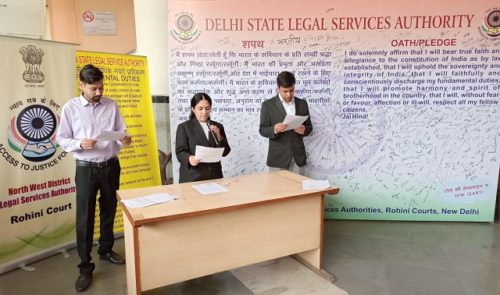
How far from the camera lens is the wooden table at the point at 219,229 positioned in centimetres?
222

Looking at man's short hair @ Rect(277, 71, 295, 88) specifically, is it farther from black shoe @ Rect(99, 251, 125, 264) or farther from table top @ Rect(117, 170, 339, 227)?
Result: black shoe @ Rect(99, 251, 125, 264)

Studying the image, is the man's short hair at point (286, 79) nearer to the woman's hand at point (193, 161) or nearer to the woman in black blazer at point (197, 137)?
the woman in black blazer at point (197, 137)

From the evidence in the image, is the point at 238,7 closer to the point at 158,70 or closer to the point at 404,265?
the point at 158,70

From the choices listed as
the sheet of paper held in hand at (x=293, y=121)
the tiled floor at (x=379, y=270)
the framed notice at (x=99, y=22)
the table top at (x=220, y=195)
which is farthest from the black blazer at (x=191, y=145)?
the framed notice at (x=99, y=22)

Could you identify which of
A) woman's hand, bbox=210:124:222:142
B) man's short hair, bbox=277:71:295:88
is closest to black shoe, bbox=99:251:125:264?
woman's hand, bbox=210:124:222:142

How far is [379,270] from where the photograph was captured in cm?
300

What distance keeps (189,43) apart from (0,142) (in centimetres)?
195

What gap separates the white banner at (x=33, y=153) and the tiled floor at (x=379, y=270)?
0.73 feet

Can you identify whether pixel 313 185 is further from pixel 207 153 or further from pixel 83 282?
pixel 83 282

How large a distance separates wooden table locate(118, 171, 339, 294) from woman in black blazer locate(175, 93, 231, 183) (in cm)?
16

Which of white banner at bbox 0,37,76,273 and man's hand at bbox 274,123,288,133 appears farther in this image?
man's hand at bbox 274,123,288,133

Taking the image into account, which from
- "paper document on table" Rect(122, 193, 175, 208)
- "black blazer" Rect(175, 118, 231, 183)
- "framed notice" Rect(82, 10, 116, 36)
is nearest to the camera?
"paper document on table" Rect(122, 193, 175, 208)

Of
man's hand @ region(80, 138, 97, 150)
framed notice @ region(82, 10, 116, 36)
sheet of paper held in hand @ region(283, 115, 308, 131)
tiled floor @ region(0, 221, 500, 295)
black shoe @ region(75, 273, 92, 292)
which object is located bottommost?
tiled floor @ region(0, 221, 500, 295)

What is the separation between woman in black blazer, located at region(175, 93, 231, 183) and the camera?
2.80m
